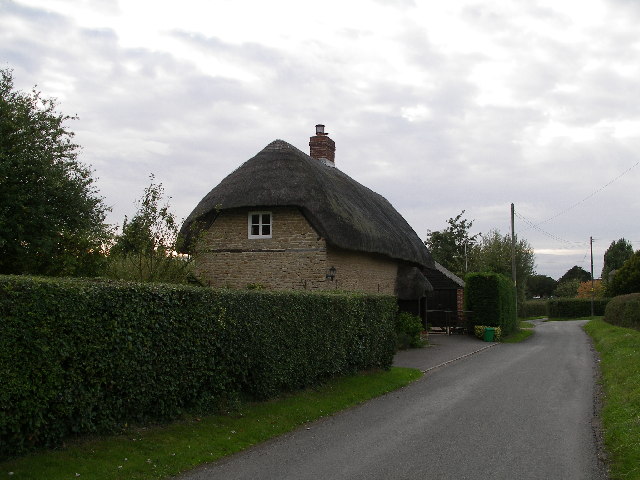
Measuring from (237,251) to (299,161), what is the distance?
3828mm

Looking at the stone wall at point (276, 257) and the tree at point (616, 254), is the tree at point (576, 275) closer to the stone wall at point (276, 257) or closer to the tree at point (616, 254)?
the tree at point (616, 254)

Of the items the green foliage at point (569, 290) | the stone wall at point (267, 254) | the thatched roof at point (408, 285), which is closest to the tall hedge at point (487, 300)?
the thatched roof at point (408, 285)

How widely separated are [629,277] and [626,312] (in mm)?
21474

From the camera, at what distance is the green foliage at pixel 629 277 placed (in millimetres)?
49969

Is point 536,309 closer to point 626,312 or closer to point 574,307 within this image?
point 574,307

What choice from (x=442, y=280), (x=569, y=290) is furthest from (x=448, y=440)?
(x=569, y=290)

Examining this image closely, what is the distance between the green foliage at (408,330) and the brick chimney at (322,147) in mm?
8152

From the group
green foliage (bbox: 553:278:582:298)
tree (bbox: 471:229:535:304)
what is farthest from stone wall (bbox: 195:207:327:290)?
green foliage (bbox: 553:278:582:298)

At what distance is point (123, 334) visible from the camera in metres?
7.54

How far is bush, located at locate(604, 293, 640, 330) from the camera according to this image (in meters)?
30.1

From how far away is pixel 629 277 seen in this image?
5100 cm

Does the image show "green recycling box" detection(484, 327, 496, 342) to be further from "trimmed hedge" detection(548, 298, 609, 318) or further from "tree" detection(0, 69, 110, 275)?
"trimmed hedge" detection(548, 298, 609, 318)

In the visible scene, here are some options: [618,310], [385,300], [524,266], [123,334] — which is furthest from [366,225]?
[524,266]

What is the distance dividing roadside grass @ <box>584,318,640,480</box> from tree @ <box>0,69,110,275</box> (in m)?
13.0
